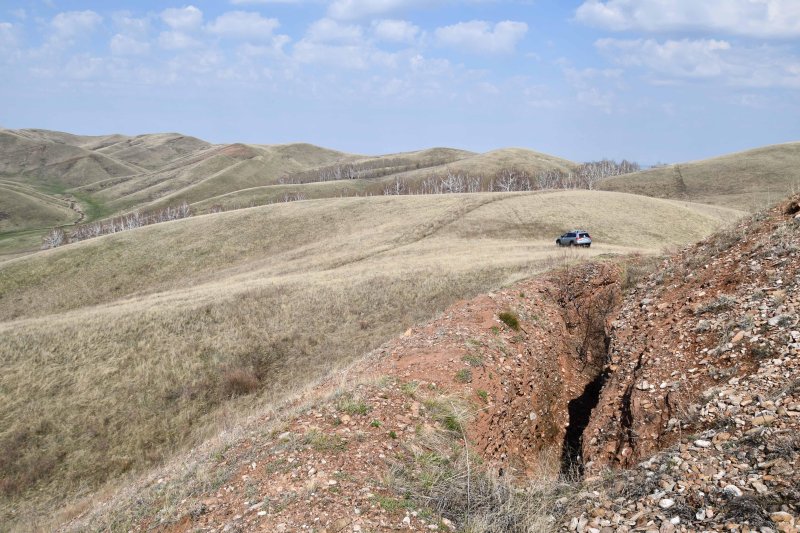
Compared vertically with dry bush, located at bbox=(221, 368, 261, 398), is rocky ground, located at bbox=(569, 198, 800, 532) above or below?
above

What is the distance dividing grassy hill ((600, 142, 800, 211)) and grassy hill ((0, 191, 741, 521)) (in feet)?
151

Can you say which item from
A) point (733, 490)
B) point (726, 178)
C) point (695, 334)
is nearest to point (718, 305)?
point (695, 334)

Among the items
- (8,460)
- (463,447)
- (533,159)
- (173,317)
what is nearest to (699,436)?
(463,447)

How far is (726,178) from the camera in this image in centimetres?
9881

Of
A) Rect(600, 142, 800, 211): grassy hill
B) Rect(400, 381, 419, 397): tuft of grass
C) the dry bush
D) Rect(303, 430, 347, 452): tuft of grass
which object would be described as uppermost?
Rect(600, 142, 800, 211): grassy hill

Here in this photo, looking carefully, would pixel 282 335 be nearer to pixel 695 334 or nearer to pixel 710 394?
pixel 695 334

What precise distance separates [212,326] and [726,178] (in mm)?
110512

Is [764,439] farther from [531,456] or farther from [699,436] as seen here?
[531,456]

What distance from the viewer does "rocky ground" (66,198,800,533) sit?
6.20 m

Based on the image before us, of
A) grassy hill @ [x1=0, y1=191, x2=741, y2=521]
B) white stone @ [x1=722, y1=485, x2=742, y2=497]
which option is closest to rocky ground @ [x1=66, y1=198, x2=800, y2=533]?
white stone @ [x1=722, y1=485, x2=742, y2=497]

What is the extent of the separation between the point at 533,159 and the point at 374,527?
185 meters

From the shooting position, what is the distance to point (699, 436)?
7.06m

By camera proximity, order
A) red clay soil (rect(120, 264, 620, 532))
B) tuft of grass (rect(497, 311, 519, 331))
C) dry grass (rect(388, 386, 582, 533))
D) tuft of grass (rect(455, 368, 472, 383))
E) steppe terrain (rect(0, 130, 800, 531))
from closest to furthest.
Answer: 1. dry grass (rect(388, 386, 582, 533))
2. red clay soil (rect(120, 264, 620, 532))
3. steppe terrain (rect(0, 130, 800, 531))
4. tuft of grass (rect(455, 368, 472, 383))
5. tuft of grass (rect(497, 311, 519, 331))

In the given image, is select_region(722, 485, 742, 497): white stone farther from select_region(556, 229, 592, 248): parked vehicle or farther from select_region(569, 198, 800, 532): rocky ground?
select_region(556, 229, 592, 248): parked vehicle
